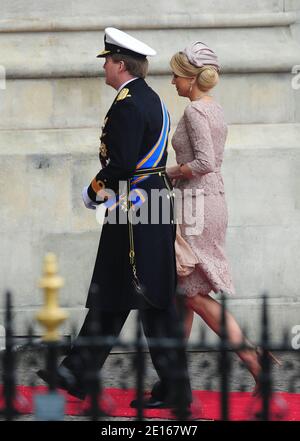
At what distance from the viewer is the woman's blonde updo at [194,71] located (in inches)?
275

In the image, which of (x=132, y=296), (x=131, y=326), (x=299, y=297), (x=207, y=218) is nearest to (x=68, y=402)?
(x=132, y=296)

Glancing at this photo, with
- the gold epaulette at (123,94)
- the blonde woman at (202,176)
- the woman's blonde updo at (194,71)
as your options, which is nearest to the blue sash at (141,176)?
the gold epaulette at (123,94)

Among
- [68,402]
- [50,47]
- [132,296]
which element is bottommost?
[68,402]

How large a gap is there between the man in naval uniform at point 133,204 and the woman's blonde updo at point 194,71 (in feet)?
1.28

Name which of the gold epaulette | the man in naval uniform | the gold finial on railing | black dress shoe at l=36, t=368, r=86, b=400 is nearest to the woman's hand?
the man in naval uniform

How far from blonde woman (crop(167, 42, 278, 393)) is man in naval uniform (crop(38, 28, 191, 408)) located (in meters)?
0.35

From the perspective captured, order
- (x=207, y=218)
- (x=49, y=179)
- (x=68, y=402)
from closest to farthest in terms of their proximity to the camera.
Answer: (x=68, y=402) < (x=207, y=218) < (x=49, y=179)

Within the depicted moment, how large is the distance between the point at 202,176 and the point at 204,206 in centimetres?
16

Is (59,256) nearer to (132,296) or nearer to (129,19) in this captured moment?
(129,19)

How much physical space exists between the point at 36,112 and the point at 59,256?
1.01 m

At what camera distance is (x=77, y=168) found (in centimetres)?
877

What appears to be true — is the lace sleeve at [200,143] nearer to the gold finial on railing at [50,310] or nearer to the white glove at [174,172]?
the white glove at [174,172]

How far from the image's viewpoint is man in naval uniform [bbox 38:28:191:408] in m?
6.43

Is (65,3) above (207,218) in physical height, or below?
above
